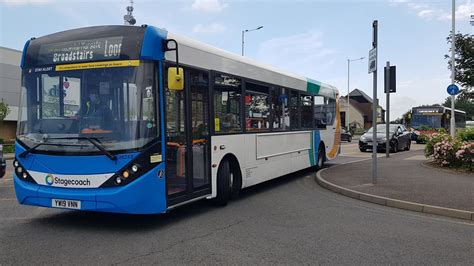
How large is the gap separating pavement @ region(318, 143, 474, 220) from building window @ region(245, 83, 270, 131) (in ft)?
A: 7.82

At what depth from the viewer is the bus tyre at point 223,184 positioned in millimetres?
8039

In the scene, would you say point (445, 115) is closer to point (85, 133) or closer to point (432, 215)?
point (432, 215)

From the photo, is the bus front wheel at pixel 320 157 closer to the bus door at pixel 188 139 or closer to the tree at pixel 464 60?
the bus door at pixel 188 139

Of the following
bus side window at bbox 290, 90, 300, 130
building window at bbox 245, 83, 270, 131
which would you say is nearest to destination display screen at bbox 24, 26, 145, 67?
building window at bbox 245, 83, 270, 131

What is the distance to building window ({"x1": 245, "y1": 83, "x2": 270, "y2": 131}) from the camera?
366 inches

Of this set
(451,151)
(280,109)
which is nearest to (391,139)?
(451,151)

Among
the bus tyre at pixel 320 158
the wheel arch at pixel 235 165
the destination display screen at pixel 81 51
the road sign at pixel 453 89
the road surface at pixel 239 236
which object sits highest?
the road sign at pixel 453 89

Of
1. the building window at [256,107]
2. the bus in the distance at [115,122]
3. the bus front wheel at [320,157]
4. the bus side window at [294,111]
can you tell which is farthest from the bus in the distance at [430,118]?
the bus in the distance at [115,122]

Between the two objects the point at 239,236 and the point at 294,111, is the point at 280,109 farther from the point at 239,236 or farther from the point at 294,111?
the point at 239,236

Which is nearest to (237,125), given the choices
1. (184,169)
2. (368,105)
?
(184,169)

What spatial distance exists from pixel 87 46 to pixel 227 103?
9.80 ft

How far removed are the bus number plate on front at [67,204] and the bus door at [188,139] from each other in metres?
1.30

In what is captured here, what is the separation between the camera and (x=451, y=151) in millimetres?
13500

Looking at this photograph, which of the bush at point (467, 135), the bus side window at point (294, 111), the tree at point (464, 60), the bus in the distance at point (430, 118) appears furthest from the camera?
the bus in the distance at point (430, 118)
